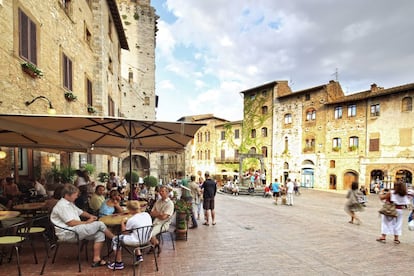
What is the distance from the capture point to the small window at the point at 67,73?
10.1m

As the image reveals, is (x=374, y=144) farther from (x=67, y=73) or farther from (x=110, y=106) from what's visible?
(x=67, y=73)

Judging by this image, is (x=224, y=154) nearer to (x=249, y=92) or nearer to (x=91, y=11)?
(x=249, y=92)

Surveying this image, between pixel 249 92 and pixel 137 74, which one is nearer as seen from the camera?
pixel 137 74

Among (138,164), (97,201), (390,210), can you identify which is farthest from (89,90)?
(138,164)

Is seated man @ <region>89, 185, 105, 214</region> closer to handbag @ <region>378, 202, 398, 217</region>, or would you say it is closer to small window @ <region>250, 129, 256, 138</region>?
handbag @ <region>378, 202, 398, 217</region>

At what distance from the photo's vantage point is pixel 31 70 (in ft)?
24.2

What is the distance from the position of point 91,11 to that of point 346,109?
23.4 metres

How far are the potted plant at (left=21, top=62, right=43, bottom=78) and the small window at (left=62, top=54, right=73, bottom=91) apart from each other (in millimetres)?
2328

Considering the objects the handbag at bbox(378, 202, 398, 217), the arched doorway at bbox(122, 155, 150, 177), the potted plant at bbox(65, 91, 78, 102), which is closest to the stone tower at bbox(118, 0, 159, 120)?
the arched doorway at bbox(122, 155, 150, 177)

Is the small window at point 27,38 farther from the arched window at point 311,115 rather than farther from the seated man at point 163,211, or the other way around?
the arched window at point 311,115

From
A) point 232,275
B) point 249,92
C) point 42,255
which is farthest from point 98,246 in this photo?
point 249,92

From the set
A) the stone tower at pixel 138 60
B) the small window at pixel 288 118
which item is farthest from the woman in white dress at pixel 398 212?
the stone tower at pixel 138 60

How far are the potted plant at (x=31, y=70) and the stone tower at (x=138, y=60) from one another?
19.8 metres

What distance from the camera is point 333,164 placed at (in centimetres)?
2453
